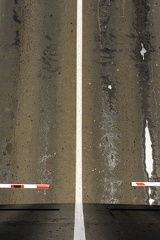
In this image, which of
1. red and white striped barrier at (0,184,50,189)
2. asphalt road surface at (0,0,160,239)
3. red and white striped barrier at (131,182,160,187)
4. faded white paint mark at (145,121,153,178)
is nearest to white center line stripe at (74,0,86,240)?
asphalt road surface at (0,0,160,239)

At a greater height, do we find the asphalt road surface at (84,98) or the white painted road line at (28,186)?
the asphalt road surface at (84,98)

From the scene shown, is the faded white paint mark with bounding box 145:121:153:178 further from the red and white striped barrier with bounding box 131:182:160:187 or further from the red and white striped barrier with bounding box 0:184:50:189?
the red and white striped barrier with bounding box 0:184:50:189

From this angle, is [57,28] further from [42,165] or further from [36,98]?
[42,165]

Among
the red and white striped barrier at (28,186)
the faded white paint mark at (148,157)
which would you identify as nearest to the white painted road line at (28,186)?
the red and white striped barrier at (28,186)

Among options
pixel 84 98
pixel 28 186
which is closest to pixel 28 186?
pixel 28 186

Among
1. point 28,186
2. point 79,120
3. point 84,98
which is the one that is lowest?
point 28,186

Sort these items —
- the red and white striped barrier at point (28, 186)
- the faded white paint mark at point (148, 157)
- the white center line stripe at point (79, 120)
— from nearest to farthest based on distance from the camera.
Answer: the white center line stripe at point (79, 120)
the red and white striped barrier at point (28, 186)
the faded white paint mark at point (148, 157)

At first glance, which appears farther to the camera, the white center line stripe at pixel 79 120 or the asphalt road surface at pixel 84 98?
the asphalt road surface at pixel 84 98

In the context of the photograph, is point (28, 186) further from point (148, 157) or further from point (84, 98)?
point (148, 157)

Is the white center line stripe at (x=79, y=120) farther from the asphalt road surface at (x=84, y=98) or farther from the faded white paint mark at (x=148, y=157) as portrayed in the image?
the faded white paint mark at (x=148, y=157)
